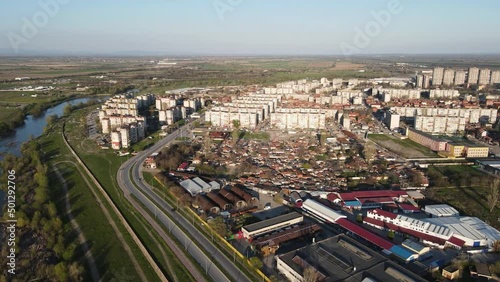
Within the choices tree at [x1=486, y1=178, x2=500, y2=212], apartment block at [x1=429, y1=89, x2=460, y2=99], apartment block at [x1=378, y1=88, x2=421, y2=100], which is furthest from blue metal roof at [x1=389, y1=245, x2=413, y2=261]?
apartment block at [x1=429, y1=89, x2=460, y2=99]

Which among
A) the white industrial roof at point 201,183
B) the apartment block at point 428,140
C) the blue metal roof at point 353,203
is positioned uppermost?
the apartment block at point 428,140

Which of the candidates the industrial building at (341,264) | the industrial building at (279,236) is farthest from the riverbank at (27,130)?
the industrial building at (341,264)

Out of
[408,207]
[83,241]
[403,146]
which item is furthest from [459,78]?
[83,241]

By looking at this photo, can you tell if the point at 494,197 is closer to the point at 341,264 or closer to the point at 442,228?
the point at 442,228

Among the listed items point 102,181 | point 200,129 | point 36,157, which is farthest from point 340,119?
point 36,157

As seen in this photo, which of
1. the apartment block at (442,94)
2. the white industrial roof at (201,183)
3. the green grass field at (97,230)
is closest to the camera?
the green grass field at (97,230)

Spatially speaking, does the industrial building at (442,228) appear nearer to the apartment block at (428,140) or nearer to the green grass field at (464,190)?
the green grass field at (464,190)
